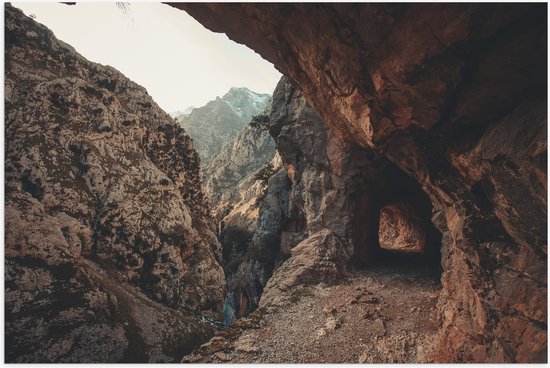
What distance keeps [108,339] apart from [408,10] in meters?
27.0

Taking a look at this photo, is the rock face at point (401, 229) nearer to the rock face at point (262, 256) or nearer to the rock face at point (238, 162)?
the rock face at point (262, 256)

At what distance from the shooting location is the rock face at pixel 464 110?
24.0ft

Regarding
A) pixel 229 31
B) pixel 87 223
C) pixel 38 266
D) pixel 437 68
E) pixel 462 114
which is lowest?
pixel 38 266

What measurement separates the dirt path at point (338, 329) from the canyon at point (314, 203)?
0.33ft

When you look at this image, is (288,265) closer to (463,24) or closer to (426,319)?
(426,319)

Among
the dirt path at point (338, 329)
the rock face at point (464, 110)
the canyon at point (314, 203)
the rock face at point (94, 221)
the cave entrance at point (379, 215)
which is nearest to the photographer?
the rock face at point (464, 110)

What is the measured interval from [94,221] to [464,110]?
34.3 m

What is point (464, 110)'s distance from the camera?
929 centimetres

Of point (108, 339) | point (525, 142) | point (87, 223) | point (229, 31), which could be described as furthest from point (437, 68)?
point (87, 223)

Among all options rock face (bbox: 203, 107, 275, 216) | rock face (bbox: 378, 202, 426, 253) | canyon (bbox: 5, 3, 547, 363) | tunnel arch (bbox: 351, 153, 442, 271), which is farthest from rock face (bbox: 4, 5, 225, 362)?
rock face (bbox: 203, 107, 275, 216)

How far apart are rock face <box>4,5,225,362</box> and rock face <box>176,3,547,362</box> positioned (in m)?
22.5

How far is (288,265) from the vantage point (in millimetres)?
21484

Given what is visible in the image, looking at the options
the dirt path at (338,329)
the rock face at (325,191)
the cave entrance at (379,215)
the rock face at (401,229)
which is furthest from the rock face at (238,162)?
the dirt path at (338,329)

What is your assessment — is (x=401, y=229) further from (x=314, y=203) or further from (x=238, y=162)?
(x=238, y=162)
